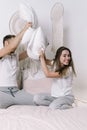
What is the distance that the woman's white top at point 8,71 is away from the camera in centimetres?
224

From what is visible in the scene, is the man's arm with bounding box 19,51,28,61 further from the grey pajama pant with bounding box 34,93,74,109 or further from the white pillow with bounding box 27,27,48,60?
the grey pajama pant with bounding box 34,93,74,109

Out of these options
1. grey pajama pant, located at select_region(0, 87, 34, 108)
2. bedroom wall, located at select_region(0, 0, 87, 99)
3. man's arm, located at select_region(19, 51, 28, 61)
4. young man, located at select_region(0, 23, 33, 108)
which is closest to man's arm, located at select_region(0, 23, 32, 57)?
young man, located at select_region(0, 23, 33, 108)

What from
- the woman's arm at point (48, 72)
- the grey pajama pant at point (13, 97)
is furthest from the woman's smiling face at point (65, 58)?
the grey pajama pant at point (13, 97)

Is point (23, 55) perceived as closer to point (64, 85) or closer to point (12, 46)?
point (12, 46)

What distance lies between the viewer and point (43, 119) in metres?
1.57

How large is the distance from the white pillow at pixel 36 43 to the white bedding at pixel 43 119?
602mm

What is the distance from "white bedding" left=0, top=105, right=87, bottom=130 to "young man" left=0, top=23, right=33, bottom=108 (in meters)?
0.39

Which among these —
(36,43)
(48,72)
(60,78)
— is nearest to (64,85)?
(60,78)

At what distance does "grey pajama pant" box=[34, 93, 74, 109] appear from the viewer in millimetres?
2044

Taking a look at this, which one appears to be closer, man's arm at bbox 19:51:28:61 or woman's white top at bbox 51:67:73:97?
woman's white top at bbox 51:67:73:97

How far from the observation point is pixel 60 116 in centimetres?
164

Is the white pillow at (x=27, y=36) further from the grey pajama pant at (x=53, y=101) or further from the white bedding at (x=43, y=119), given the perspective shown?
the white bedding at (x=43, y=119)

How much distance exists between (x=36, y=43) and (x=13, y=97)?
513 mm

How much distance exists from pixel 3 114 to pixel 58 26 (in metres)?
1.13
